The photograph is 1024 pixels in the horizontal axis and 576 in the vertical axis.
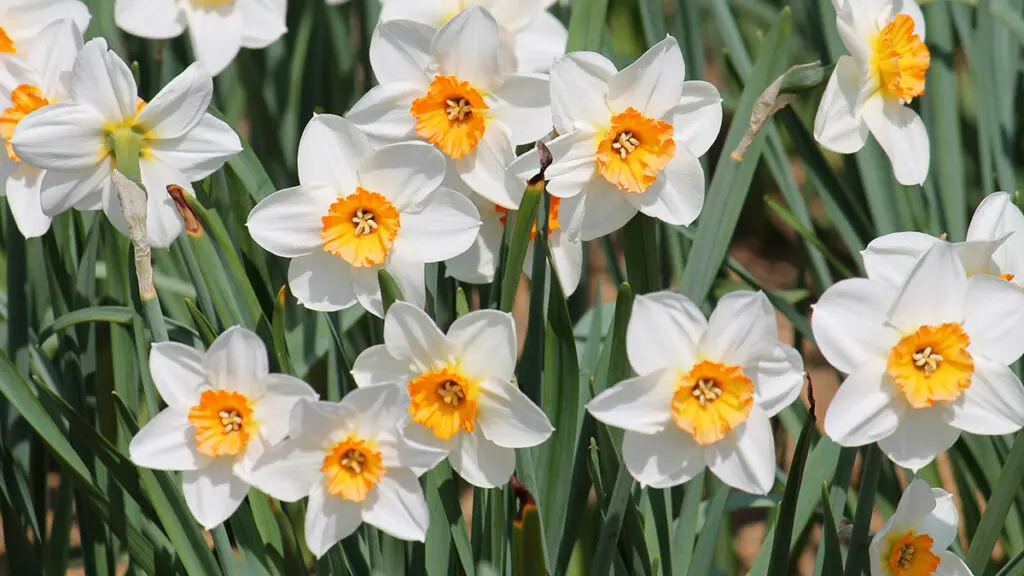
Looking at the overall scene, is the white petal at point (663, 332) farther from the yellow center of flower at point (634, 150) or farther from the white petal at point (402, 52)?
the white petal at point (402, 52)

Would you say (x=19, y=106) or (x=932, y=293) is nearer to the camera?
(x=932, y=293)

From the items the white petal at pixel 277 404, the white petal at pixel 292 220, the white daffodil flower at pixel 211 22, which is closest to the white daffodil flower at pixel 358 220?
the white petal at pixel 292 220

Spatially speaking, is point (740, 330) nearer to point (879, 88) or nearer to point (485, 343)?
point (485, 343)

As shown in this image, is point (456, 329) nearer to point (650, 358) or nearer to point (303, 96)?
point (650, 358)

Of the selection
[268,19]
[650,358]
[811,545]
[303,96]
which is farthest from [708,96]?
[811,545]

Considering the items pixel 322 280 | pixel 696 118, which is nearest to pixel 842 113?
pixel 696 118

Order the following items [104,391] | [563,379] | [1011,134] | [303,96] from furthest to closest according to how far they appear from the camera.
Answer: [303,96] < [1011,134] < [104,391] < [563,379]

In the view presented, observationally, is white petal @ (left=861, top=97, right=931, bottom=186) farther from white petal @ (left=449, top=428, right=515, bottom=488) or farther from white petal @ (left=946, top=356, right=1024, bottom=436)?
white petal @ (left=449, top=428, right=515, bottom=488)
